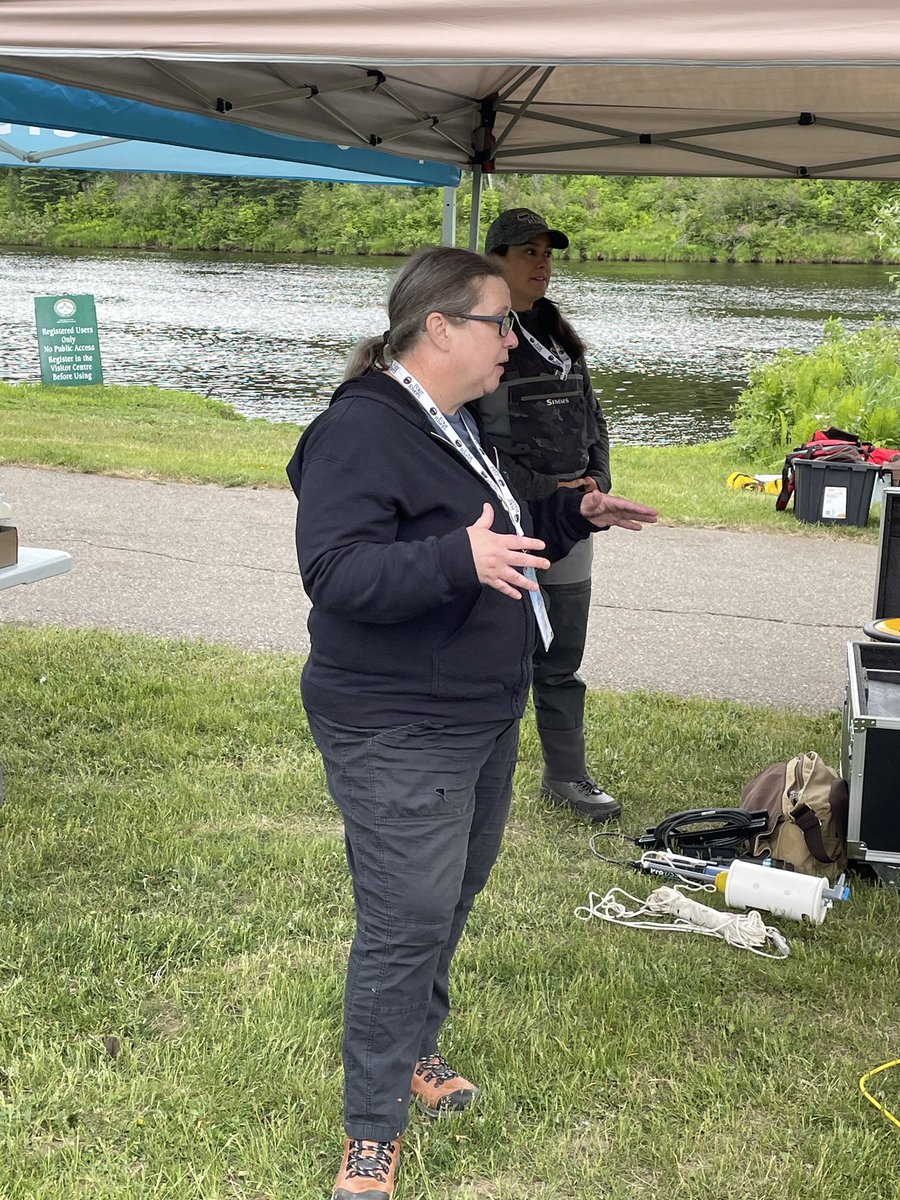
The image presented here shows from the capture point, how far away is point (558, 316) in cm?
420

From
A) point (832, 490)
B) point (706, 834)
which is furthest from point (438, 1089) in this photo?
point (832, 490)

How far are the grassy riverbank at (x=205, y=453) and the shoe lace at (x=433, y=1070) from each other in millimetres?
7171

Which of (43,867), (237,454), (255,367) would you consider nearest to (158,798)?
(43,867)

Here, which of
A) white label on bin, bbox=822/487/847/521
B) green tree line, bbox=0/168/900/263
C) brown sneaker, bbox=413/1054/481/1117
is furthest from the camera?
green tree line, bbox=0/168/900/263

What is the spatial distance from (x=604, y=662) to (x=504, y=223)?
2.85m

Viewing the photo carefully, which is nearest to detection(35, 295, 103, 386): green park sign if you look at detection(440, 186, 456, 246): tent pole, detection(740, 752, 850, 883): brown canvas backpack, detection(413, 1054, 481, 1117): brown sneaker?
detection(440, 186, 456, 246): tent pole

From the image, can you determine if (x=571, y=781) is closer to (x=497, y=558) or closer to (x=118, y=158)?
(x=497, y=558)

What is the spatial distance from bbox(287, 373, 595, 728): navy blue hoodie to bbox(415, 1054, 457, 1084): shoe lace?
914 mm

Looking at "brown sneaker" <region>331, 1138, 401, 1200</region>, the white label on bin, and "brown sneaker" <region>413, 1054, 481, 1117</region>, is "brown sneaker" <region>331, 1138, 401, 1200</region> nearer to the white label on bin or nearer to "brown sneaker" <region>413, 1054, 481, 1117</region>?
"brown sneaker" <region>413, 1054, 481, 1117</region>

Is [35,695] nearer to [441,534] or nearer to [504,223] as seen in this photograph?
[504,223]

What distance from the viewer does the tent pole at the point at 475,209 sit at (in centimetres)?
573

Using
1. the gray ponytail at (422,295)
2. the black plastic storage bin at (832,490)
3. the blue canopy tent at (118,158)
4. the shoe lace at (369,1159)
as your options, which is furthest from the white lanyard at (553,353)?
the black plastic storage bin at (832,490)

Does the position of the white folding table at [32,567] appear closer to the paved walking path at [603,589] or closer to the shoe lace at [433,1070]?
the shoe lace at [433,1070]

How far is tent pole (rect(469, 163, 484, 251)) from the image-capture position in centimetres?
573
